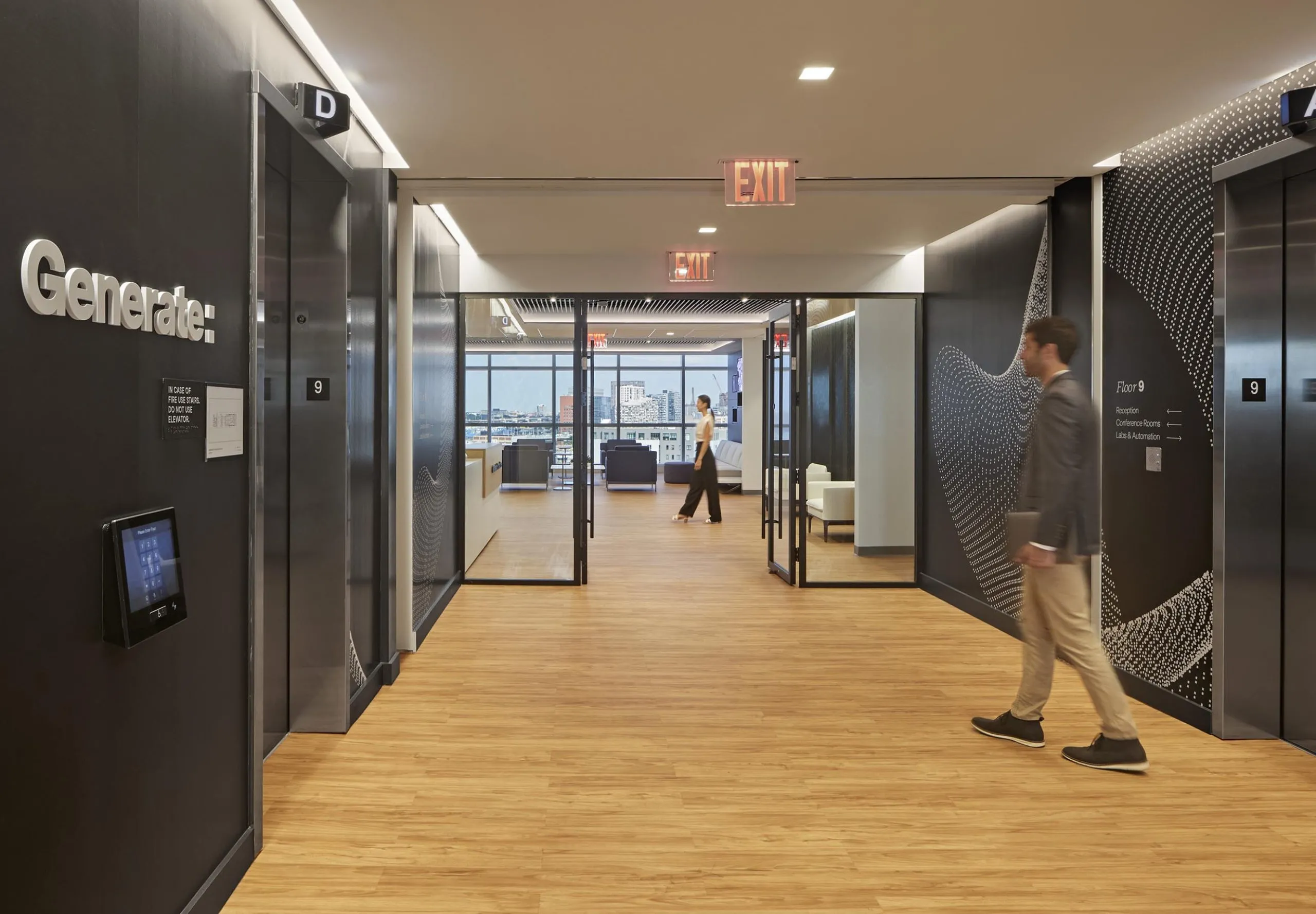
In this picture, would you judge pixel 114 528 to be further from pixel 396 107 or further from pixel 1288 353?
pixel 1288 353

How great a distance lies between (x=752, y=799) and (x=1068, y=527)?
62.3 inches

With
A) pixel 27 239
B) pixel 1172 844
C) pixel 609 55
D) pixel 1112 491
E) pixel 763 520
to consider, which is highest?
pixel 609 55

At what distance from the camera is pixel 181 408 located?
1.97 meters

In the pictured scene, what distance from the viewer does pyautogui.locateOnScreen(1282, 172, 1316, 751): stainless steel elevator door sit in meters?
3.20

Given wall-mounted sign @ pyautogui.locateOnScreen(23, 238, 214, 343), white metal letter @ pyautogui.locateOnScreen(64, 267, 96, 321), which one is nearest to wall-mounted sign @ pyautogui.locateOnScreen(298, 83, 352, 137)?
wall-mounted sign @ pyautogui.locateOnScreen(23, 238, 214, 343)

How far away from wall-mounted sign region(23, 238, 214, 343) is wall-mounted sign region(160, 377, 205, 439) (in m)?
0.12

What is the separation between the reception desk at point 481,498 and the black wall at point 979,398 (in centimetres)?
381

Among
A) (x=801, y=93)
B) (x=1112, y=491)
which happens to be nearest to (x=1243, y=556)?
(x=1112, y=491)

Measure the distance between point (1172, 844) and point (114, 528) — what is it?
3160mm

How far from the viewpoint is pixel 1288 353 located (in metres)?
3.28

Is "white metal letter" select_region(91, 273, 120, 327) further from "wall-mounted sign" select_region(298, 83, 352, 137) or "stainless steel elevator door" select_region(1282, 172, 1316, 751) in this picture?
"stainless steel elevator door" select_region(1282, 172, 1316, 751)

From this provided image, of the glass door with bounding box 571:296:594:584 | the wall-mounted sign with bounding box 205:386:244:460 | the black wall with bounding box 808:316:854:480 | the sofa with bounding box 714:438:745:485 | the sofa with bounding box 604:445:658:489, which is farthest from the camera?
the sofa with bounding box 604:445:658:489

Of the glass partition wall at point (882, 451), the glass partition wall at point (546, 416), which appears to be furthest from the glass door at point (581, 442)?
the glass partition wall at point (882, 451)

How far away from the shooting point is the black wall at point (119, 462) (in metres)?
1.43
